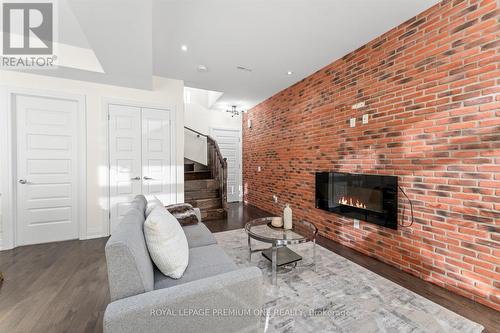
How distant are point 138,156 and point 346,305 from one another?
363cm

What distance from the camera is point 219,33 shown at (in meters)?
2.58

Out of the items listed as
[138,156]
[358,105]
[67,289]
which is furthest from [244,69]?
[67,289]

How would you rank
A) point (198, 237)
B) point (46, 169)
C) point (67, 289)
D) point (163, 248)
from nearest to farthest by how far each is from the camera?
point (163, 248) < point (67, 289) < point (198, 237) < point (46, 169)

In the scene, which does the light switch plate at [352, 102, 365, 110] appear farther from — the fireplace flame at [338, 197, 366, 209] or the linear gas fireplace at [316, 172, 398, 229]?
the fireplace flame at [338, 197, 366, 209]

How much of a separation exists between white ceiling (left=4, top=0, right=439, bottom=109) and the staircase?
2133mm

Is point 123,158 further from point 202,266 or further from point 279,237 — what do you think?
point 279,237

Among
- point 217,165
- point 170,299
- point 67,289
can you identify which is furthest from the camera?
point 217,165

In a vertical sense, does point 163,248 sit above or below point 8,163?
below

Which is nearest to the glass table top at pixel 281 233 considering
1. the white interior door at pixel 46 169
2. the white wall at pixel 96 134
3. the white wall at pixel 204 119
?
the white wall at pixel 96 134

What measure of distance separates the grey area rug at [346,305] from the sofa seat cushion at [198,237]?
733 mm

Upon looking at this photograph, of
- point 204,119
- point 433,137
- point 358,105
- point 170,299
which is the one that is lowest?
point 170,299

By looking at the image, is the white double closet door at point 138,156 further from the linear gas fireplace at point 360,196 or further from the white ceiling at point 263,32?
the linear gas fireplace at point 360,196

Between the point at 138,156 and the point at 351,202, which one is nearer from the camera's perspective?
the point at 351,202

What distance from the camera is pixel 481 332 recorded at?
4.97ft
